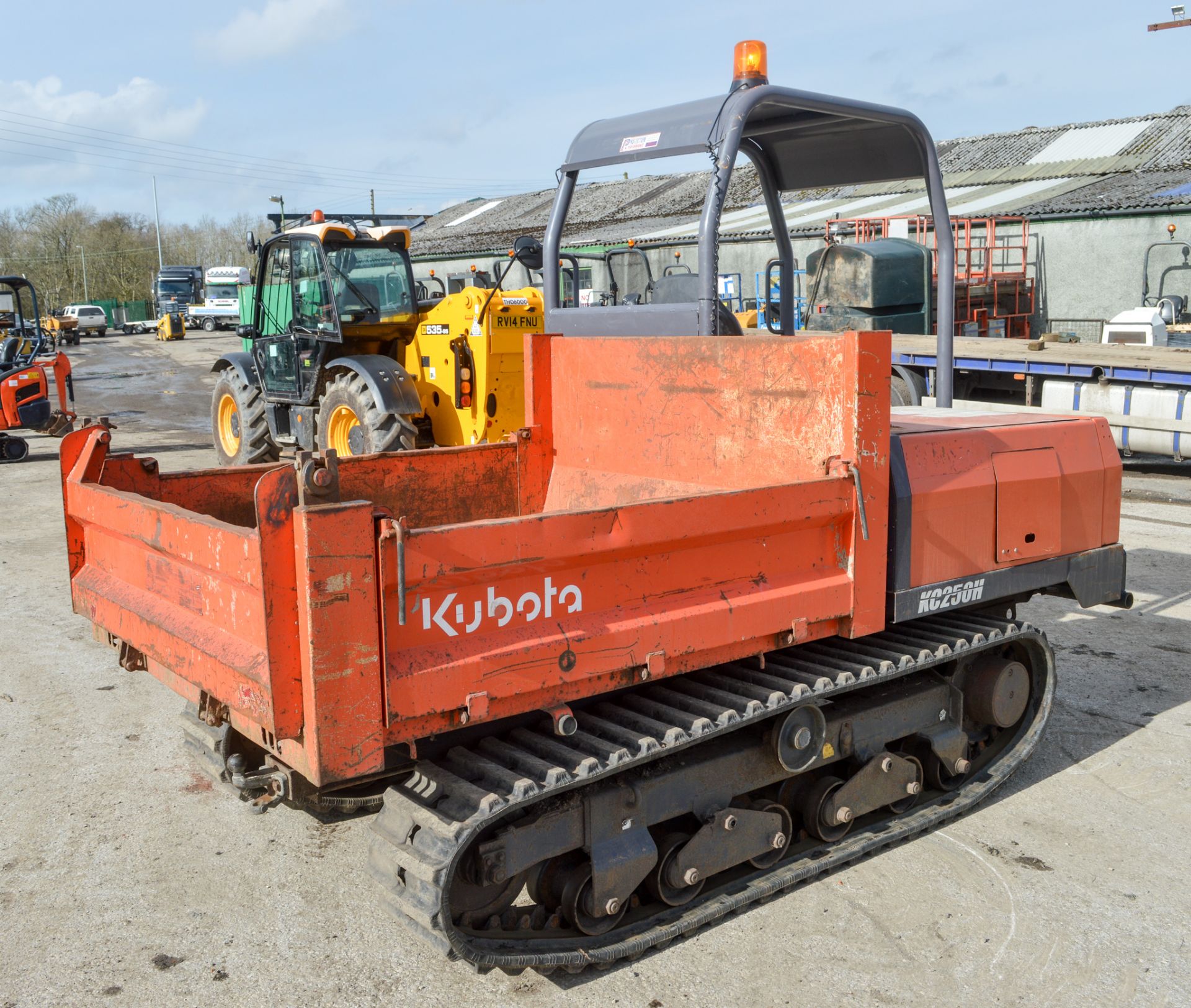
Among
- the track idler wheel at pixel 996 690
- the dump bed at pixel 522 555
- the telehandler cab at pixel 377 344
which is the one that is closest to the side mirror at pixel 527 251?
the telehandler cab at pixel 377 344

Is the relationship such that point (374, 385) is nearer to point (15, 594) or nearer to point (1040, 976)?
point (15, 594)

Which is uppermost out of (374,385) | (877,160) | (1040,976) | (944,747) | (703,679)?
(877,160)

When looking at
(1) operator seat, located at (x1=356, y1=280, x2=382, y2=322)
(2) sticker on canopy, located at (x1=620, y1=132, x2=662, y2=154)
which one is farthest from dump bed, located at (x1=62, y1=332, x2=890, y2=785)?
(1) operator seat, located at (x1=356, y1=280, x2=382, y2=322)

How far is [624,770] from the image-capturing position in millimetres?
3314

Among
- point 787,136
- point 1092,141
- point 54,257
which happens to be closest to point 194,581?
point 787,136

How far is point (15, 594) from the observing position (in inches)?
293

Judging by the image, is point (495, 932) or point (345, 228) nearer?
point (495, 932)

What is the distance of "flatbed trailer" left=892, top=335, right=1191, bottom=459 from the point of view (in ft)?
35.5

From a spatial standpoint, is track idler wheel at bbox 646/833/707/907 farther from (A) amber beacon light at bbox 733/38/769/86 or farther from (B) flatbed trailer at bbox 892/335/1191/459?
(B) flatbed trailer at bbox 892/335/1191/459

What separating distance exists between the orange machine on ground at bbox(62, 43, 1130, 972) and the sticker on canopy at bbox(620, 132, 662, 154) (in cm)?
5

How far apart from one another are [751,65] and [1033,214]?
61.5ft

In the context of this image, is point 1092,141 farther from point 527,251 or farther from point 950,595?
point 950,595

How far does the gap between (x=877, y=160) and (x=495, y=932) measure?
11.8 feet

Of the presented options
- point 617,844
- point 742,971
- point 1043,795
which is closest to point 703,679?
point 617,844
